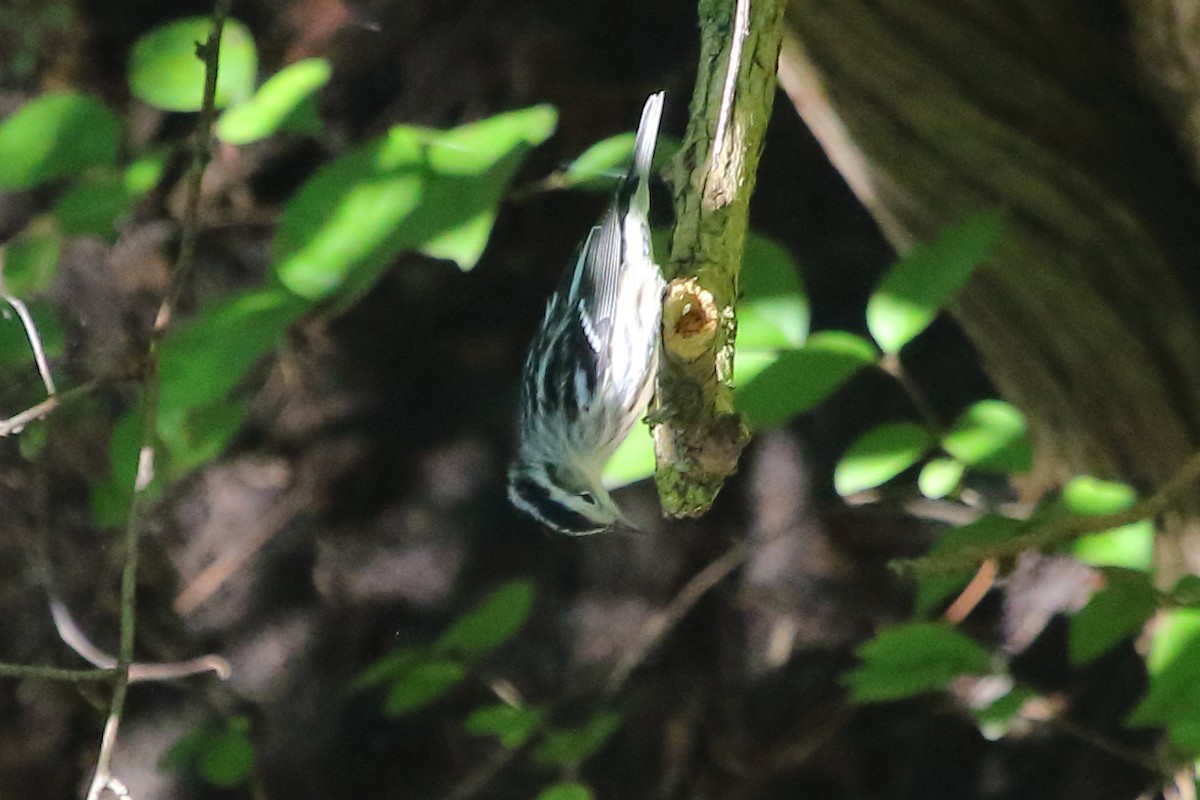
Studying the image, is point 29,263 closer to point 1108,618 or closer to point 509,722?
point 509,722

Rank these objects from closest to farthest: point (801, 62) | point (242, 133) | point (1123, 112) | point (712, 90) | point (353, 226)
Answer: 1. point (712, 90)
2. point (353, 226)
3. point (242, 133)
4. point (801, 62)
5. point (1123, 112)

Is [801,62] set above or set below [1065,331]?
above

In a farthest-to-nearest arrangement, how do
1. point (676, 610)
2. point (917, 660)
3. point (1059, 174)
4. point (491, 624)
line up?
point (676, 610) < point (491, 624) < point (1059, 174) < point (917, 660)

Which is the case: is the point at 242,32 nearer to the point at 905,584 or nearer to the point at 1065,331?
the point at 1065,331

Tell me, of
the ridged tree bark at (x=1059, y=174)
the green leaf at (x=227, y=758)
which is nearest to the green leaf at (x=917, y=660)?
the ridged tree bark at (x=1059, y=174)

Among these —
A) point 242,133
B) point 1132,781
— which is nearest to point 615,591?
point 1132,781

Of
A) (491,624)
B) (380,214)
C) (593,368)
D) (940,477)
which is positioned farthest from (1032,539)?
(491,624)
